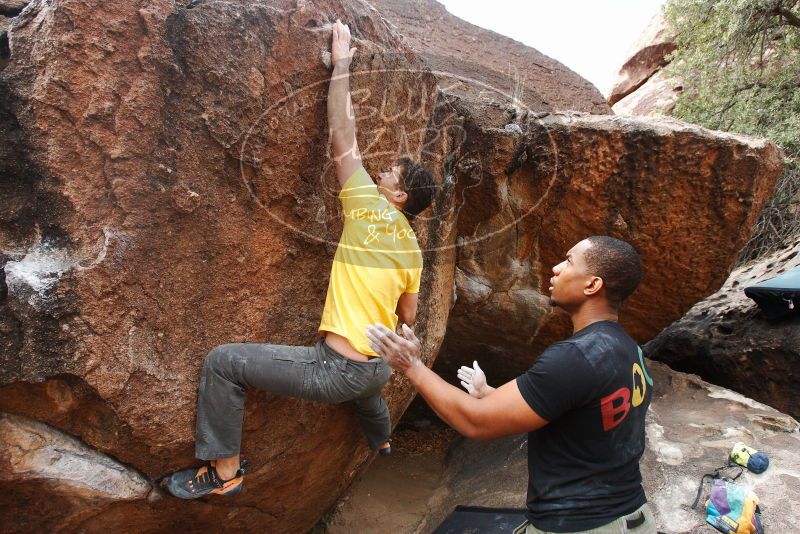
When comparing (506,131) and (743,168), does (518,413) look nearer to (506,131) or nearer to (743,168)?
(506,131)

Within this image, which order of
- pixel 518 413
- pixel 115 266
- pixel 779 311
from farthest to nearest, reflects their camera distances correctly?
pixel 779 311 → pixel 115 266 → pixel 518 413

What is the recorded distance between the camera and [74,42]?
2010 mm

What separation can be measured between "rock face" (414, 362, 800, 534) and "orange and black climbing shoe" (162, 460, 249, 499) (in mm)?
1770

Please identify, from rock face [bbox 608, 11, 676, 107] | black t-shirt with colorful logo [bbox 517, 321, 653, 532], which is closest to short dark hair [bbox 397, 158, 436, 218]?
black t-shirt with colorful logo [bbox 517, 321, 653, 532]

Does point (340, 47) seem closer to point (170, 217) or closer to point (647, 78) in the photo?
point (170, 217)

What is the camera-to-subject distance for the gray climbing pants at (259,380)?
227 cm

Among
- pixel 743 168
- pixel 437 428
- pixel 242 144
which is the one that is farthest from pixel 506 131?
pixel 437 428

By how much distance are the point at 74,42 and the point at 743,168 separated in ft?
→ 10.8

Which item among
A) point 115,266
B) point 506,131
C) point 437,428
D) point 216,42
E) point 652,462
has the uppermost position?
point 216,42

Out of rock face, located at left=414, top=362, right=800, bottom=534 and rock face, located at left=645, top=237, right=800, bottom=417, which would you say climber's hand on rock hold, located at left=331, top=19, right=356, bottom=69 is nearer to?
rock face, located at left=414, top=362, right=800, bottom=534

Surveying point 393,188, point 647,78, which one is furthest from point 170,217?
point 647,78

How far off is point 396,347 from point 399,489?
310 cm

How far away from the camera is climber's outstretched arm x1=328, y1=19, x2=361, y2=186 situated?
2.40 metres

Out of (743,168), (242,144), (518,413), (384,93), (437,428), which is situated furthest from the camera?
(437,428)
